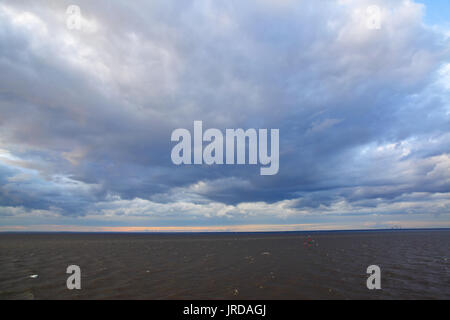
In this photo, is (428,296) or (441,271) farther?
(441,271)

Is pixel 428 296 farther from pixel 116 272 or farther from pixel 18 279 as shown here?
pixel 18 279

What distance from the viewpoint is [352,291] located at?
24938mm

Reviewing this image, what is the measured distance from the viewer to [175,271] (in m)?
35.8
